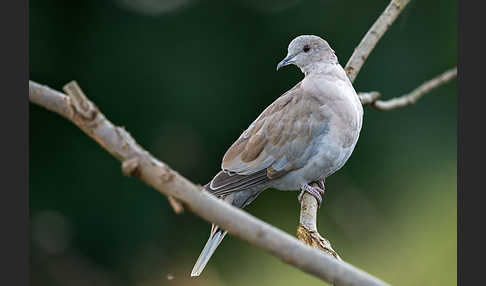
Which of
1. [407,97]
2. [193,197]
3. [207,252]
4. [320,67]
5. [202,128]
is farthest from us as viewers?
[202,128]

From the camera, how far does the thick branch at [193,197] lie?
833mm

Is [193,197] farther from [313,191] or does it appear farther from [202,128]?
[202,128]

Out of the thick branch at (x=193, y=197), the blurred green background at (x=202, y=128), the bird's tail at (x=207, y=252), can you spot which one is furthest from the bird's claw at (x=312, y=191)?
the thick branch at (x=193, y=197)

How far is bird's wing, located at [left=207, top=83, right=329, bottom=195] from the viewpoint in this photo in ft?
6.13

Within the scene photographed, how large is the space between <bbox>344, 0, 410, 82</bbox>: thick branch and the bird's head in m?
0.08

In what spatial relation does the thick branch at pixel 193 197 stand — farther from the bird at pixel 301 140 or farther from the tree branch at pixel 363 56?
the bird at pixel 301 140

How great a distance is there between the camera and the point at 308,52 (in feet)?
6.40

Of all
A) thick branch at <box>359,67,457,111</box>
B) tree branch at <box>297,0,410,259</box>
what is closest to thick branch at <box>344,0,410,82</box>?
tree branch at <box>297,0,410,259</box>

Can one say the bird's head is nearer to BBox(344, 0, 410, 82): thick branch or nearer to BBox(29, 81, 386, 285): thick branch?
BBox(344, 0, 410, 82): thick branch

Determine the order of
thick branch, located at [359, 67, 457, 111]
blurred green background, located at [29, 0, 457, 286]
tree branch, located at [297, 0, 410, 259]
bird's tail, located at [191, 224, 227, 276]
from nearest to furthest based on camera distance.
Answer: tree branch, located at [297, 0, 410, 259] → bird's tail, located at [191, 224, 227, 276] → thick branch, located at [359, 67, 457, 111] → blurred green background, located at [29, 0, 457, 286]

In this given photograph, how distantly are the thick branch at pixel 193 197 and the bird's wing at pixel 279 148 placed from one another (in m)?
0.97

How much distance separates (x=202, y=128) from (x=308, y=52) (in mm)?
1231

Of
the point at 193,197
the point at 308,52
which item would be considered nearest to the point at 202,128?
the point at 308,52

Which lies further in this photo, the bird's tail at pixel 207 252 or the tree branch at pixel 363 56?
the bird's tail at pixel 207 252
